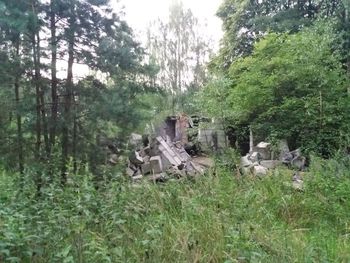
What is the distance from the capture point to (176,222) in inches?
129

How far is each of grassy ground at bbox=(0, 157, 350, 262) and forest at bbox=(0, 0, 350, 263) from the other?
0.01 meters

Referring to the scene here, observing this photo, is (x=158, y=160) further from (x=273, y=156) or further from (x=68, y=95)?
(x=273, y=156)

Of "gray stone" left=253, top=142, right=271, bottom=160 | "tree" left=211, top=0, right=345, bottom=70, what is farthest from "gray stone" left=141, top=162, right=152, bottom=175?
"tree" left=211, top=0, right=345, bottom=70

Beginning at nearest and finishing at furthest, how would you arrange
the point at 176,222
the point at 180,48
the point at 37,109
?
the point at 176,222, the point at 37,109, the point at 180,48

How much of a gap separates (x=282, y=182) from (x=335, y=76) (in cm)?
568

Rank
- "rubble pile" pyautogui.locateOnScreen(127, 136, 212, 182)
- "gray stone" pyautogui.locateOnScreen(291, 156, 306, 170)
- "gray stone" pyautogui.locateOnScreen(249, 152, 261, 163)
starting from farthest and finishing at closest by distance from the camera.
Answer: "gray stone" pyautogui.locateOnScreen(249, 152, 261, 163) < "rubble pile" pyautogui.locateOnScreen(127, 136, 212, 182) < "gray stone" pyautogui.locateOnScreen(291, 156, 306, 170)

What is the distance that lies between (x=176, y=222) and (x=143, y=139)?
308 inches

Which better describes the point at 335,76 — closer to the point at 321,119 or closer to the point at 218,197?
the point at 321,119

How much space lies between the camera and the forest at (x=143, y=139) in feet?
8.70

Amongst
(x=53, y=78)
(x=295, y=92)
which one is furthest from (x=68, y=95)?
(x=295, y=92)

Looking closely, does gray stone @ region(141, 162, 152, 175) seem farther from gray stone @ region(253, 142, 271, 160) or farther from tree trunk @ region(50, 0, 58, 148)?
gray stone @ region(253, 142, 271, 160)

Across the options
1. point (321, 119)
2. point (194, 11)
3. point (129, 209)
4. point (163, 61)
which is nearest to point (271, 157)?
point (321, 119)

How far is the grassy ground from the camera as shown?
7.70ft

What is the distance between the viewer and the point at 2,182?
3.64m
